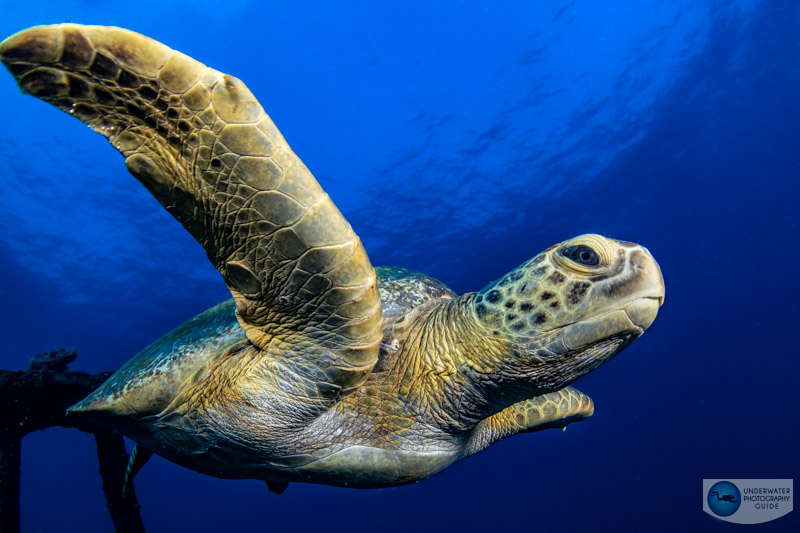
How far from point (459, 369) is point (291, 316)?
0.77 metres

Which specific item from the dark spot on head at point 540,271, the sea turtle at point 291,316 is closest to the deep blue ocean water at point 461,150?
the sea turtle at point 291,316

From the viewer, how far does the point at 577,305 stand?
138cm

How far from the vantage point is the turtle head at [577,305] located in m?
1.35

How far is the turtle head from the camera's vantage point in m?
1.35

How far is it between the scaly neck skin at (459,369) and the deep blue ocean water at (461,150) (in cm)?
1547

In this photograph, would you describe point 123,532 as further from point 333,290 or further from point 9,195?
point 9,195

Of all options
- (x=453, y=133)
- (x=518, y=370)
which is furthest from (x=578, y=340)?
(x=453, y=133)

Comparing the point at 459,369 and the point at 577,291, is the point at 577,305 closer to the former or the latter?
the point at 577,291

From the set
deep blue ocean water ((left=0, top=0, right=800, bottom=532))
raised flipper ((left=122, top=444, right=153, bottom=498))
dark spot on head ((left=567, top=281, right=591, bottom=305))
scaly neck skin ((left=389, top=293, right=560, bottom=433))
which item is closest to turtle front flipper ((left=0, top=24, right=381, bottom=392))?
scaly neck skin ((left=389, top=293, right=560, bottom=433))

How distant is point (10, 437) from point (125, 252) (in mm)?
19633

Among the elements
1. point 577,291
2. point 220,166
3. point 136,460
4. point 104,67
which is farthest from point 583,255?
point 136,460

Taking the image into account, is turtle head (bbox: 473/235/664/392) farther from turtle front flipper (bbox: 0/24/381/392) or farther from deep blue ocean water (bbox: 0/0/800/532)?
deep blue ocean water (bbox: 0/0/800/532)

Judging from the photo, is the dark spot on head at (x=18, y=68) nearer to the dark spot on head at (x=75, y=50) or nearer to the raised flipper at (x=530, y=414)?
the dark spot on head at (x=75, y=50)

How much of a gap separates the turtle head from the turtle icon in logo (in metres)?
11.9
